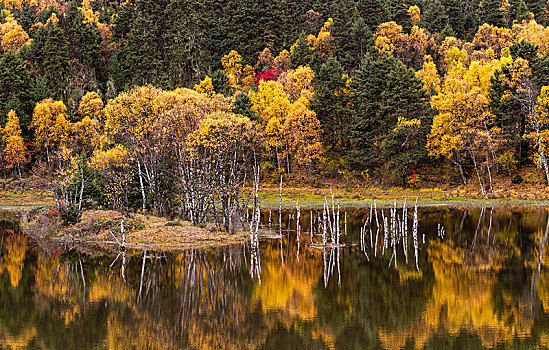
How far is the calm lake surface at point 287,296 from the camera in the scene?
912 inches

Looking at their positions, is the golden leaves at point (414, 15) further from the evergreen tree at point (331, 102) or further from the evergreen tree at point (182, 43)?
the evergreen tree at point (331, 102)

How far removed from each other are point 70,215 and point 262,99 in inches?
2239

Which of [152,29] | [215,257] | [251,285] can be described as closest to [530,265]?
[251,285]

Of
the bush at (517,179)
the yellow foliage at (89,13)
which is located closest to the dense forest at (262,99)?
the bush at (517,179)

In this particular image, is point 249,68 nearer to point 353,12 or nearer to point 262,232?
point 353,12

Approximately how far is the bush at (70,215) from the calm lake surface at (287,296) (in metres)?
5.90

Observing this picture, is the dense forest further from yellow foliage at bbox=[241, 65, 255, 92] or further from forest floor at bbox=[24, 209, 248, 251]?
forest floor at bbox=[24, 209, 248, 251]

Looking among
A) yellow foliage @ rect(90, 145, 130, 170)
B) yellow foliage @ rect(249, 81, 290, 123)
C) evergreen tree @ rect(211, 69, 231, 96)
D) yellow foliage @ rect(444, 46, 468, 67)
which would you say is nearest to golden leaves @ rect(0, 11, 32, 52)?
evergreen tree @ rect(211, 69, 231, 96)

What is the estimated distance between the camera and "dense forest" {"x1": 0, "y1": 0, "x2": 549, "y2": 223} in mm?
60531

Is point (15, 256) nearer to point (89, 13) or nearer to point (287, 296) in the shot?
point (287, 296)

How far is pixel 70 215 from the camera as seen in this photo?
5528 centimetres

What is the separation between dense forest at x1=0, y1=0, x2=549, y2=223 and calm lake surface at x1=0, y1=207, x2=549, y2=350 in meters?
12.6

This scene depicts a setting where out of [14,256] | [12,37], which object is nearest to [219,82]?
[14,256]

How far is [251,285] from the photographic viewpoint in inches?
1300
